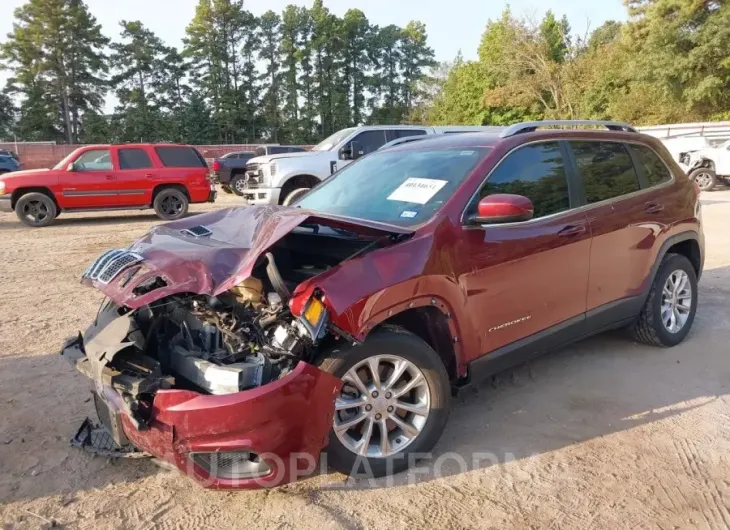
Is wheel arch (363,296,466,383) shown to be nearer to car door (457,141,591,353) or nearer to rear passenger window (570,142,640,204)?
car door (457,141,591,353)

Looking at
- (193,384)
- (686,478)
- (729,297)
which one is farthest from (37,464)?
(729,297)

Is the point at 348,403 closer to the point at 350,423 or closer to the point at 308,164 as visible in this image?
the point at 350,423

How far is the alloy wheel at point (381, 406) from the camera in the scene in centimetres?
281

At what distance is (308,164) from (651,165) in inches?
332

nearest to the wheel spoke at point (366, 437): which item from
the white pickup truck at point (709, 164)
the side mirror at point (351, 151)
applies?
the side mirror at point (351, 151)

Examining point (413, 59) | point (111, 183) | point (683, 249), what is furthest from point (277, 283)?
point (413, 59)

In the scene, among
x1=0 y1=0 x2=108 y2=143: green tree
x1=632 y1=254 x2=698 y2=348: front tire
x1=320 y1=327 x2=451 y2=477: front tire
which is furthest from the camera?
x1=0 y1=0 x2=108 y2=143: green tree

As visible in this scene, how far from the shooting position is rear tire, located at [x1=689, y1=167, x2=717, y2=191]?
18.5m

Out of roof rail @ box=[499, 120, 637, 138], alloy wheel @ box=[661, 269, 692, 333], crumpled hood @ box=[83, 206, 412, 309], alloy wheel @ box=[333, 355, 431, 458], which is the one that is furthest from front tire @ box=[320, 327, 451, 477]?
alloy wheel @ box=[661, 269, 692, 333]

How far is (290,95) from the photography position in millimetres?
61281

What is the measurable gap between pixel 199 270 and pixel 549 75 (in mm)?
43247

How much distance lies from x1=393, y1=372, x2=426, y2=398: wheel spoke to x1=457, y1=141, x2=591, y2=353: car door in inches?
18.2

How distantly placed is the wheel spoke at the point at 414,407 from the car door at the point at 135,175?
12.0 meters

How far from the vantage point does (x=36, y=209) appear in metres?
12.7
